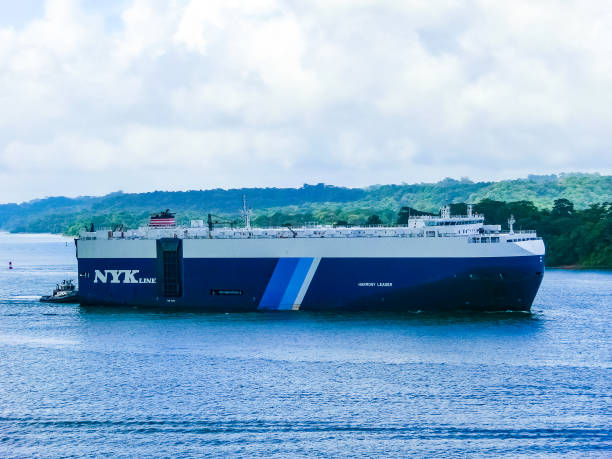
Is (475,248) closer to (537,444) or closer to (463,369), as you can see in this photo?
(463,369)

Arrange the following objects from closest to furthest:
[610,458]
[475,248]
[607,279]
Result: [610,458] → [475,248] → [607,279]

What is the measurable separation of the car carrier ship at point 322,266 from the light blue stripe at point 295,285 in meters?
0.05

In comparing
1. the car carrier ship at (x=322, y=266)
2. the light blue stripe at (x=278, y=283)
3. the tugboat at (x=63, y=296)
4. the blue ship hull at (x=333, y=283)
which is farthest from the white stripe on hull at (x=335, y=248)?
the tugboat at (x=63, y=296)

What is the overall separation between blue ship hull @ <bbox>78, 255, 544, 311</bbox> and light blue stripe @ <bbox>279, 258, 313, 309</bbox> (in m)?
0.05

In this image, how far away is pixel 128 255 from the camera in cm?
4706

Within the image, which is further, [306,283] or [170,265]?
[170,265]

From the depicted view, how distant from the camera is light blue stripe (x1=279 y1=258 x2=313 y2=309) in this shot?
142 feet

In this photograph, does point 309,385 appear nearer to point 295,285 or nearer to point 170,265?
point 295,285

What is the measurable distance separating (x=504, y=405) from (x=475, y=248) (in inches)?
645

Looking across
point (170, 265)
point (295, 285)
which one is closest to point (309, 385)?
point (295, 285)

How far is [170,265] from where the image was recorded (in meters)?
45.9

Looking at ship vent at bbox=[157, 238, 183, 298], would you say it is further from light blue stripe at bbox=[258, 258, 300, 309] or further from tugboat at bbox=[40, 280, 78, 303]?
tugboat at bbox=[40, 280, 78, 303]

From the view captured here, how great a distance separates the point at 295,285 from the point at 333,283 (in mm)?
2094

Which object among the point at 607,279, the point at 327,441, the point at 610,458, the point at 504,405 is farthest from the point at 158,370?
the point at 607,279
